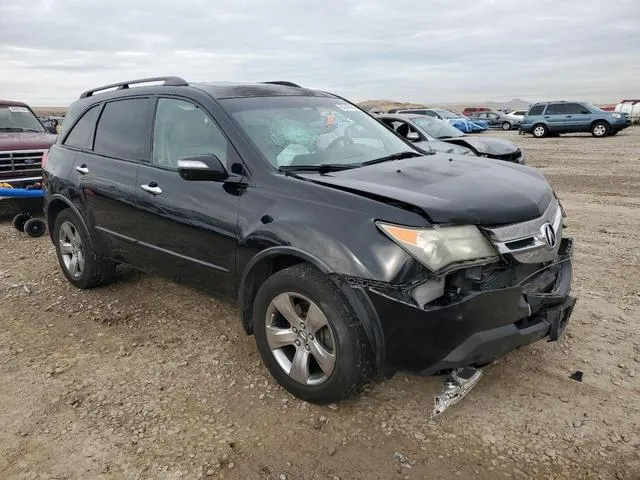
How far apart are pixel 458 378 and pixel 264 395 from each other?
1146mm

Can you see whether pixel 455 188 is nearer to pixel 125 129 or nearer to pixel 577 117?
pixel 125 129

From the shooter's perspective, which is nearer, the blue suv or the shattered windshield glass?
the shattered windshield glass

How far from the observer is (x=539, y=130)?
27.4 metres

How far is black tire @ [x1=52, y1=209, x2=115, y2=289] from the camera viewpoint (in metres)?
4.83

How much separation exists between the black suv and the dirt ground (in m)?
0.34

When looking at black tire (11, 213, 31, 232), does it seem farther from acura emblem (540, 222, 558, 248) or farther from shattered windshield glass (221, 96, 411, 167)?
acura emblem (540, 222, 558, 248)

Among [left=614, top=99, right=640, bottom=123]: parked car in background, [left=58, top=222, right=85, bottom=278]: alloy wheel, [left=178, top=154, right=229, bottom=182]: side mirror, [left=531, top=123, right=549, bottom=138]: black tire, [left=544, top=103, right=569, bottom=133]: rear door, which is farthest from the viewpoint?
[left=614, top=99, right=640, bottom=123]: parked car in background

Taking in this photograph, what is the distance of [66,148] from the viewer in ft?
16.6

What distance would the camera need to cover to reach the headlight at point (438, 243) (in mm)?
2620

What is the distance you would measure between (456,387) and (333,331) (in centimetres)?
76

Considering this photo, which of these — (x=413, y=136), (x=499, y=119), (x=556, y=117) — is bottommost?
(x=499, y=119)

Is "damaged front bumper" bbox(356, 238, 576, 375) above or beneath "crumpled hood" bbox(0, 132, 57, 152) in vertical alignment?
beneath

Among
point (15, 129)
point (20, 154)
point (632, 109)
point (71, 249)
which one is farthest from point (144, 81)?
point (632, 109)

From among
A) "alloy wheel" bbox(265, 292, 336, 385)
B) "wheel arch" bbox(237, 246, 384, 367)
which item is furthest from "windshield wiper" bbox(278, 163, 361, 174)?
"alloy wheel" bbox(265, 292, 336, 385)
